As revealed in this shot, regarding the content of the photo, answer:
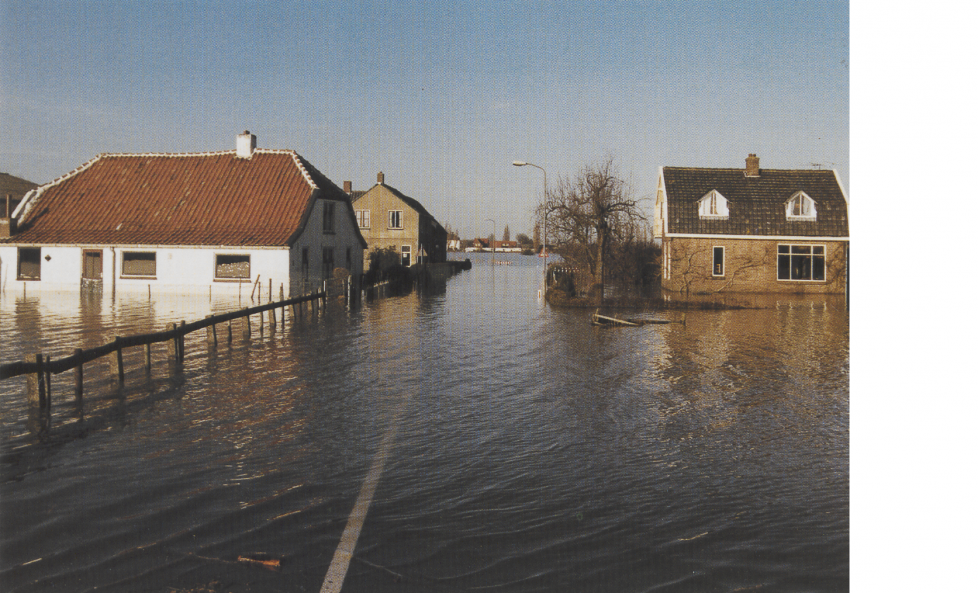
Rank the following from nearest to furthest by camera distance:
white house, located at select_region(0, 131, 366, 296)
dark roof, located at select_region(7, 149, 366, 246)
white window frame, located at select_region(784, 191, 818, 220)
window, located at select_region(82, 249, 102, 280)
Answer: white house, located at select_region(0, 131, 366, 296)
dark roof, located at select_region(7, 149, 366, 246)
window, located at select_region(82, 249, 102, 280)
white window frame, located at select_region(784, 191, 818, 220)

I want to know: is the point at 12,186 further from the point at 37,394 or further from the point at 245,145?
the point at 37,394

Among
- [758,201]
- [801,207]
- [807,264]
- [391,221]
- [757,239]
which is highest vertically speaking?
[391,221]

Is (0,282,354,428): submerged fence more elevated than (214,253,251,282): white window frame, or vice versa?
(214,253,251,282): white window frame

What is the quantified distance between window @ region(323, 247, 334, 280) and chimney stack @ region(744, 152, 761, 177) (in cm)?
2116

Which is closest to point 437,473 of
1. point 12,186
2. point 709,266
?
point 709,266

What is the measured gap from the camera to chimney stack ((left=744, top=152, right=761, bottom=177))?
3862 centimetres

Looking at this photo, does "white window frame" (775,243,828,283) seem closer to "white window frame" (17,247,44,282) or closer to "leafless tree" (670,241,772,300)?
"leafless tree" (670,241,772,300)

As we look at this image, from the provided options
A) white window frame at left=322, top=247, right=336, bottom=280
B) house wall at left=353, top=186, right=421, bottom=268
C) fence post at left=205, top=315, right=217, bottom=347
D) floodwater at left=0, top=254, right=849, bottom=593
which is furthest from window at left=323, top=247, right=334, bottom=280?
house wall at left=353, top=186, right=421, bottom=268

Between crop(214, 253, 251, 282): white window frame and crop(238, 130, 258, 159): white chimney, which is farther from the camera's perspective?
crop(238, 130, 258, 159): white chimney

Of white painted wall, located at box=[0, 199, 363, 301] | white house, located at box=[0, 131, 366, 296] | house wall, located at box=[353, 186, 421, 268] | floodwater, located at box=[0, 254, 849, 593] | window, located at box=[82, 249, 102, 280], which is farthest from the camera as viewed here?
house wall, located at box=[353, 186, 421, 268]

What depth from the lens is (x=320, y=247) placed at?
1405 inches

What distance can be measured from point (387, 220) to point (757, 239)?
111 feet

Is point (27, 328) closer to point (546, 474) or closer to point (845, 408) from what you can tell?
point (546, 474)
